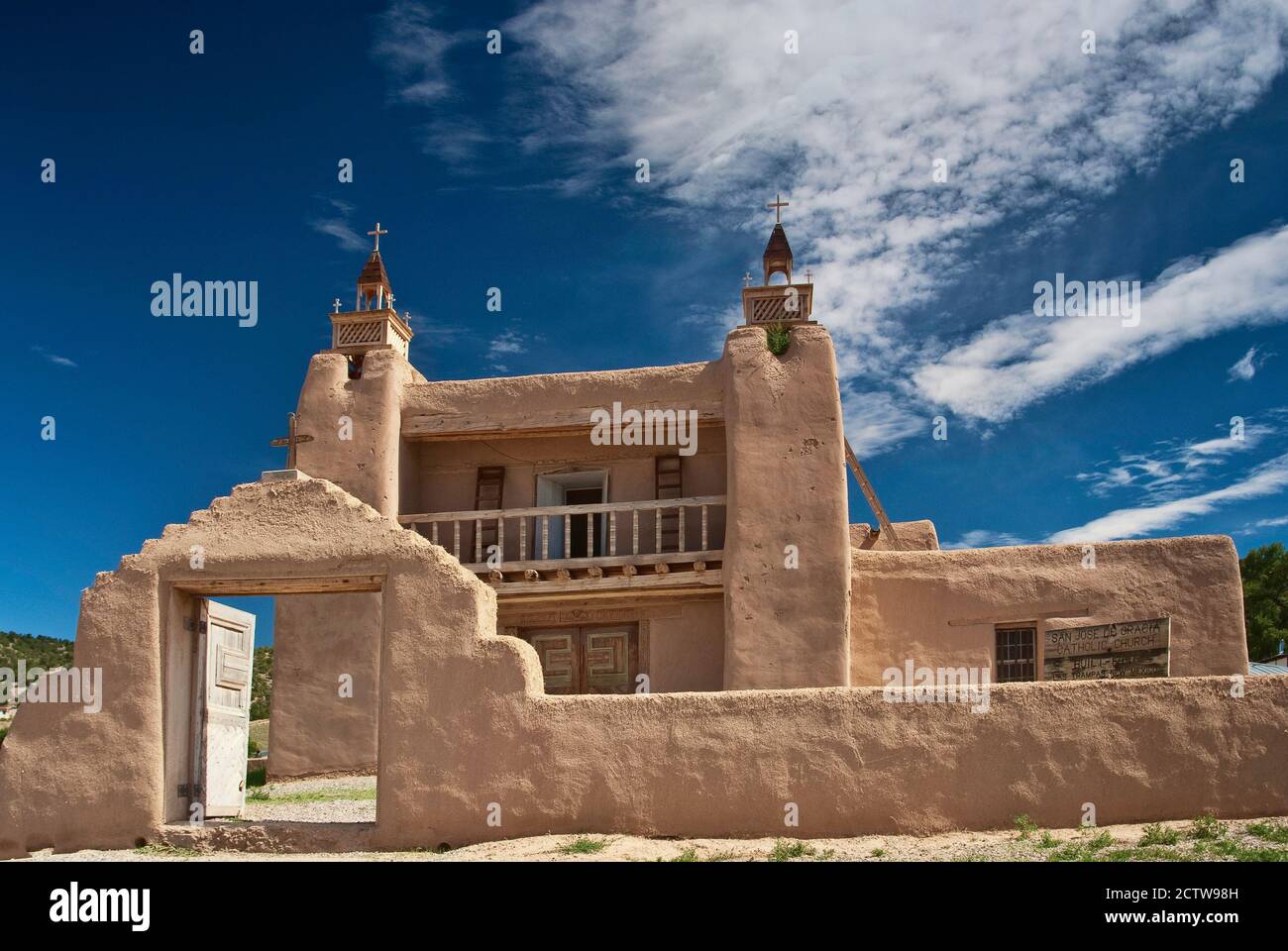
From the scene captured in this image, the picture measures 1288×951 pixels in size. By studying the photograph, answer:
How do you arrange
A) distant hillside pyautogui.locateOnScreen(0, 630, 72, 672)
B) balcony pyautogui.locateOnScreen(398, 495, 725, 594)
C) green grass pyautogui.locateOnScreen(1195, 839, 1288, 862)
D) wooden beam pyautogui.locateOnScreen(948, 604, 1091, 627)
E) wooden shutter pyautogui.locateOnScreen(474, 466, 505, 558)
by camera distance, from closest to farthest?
green grass pyautogui.locateOnScreen(1195, 839, 1288, 862), wooden beam pyautogui.locateOnScreen(948, 604, 1091, 627), balcony pyautogui.locateOnScreen(398, 495, 725, 594), wooden shutter pyautogui.locateOnScreen(474, 466, 505, 558), distant hillside pyautogui.locateOnScreen(0, 630, 72, 672)

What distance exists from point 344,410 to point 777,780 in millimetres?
10805

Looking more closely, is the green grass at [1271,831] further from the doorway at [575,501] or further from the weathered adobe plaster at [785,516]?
the doorway at [575,501]

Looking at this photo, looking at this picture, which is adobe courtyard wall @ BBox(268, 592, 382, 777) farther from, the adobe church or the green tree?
the green tree

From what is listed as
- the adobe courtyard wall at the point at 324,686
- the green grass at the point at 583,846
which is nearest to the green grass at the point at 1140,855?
the green grass at the point at 583,846

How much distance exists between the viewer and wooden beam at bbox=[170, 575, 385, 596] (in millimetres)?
11641

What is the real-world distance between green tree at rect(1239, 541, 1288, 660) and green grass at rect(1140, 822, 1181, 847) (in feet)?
83.4

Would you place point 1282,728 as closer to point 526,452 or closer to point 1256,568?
point 526,452

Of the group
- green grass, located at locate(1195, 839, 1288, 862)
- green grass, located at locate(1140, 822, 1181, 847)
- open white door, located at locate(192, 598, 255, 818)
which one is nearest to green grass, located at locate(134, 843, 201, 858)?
open white door, located at locate(192, 598, 255, 818)

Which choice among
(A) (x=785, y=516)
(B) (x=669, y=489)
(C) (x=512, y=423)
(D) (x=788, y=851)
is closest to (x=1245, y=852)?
(D) (x=788, y=851)

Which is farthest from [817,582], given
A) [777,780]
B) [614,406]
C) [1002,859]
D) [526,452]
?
[1002,859]

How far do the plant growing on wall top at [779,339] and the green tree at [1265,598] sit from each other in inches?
807

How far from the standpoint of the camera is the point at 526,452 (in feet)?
65.1

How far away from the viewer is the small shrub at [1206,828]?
368 inches

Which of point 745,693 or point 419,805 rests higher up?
point 745,693
